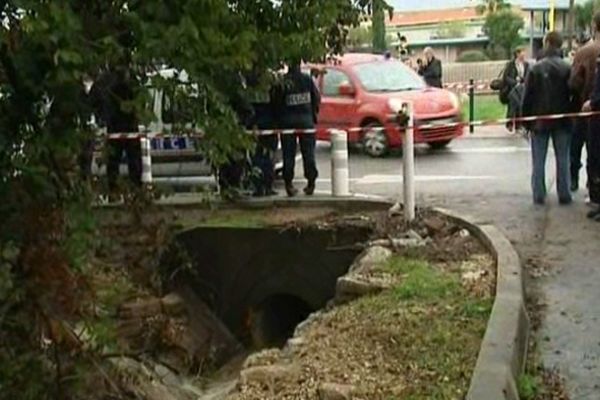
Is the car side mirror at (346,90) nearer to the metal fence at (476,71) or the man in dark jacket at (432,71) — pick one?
the man in dark jacket at (432,71)

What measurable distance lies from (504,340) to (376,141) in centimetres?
1262

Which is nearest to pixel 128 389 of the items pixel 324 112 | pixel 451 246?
pixel 451 246

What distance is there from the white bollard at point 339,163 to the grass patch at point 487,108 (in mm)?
10702

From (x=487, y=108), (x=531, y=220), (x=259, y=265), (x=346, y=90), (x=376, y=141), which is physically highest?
(x=346, y=90)

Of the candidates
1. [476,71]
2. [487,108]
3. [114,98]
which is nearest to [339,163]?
[114,98]

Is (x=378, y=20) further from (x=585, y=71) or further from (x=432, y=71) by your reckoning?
(x=432, y=71)

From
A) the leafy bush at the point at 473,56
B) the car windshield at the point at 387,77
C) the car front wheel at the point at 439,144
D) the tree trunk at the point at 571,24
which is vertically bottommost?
the car front wheel at the point at 439,144

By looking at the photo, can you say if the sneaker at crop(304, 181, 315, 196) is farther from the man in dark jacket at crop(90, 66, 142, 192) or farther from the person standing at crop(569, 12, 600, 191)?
the man in dark jacket at crop(90, 66, 142, 192)

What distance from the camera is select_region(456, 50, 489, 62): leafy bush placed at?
1587 inches

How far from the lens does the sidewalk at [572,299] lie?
673 centimetres

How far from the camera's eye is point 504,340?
21.7 feet

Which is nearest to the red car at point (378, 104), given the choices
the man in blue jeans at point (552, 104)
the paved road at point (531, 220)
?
the paved road at point (531, 220)

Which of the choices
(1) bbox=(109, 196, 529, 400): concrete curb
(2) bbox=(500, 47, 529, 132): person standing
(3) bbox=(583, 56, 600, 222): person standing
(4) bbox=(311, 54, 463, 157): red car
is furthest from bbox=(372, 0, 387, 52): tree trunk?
(2) bbox=(500, 47, 529, 132): person standing

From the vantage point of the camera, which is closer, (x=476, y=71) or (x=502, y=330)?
(x=502, y=330)
